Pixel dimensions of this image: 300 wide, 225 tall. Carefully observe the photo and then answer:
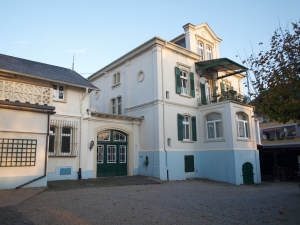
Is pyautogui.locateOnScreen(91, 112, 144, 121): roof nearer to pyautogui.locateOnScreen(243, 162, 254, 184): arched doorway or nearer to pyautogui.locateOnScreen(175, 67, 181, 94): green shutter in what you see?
pyautogui.locateOnScreen(175, 67, 181, 94): green shutter

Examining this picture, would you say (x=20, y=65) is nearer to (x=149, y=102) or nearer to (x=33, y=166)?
(x=33, y=166)

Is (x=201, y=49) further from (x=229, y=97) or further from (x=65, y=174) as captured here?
(x=65, y=174)

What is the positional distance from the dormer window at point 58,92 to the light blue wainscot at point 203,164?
254 inches

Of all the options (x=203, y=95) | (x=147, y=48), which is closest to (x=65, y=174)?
(x=147, y=48)

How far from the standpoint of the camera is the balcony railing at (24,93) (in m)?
10.6

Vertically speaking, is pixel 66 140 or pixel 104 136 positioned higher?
pixel 104 136

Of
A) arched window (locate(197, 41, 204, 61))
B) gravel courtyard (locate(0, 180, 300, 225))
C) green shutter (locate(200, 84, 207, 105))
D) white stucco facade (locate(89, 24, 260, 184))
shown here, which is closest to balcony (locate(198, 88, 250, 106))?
green shutter (locate(200, 84, 207, 105))

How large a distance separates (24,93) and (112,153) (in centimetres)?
690

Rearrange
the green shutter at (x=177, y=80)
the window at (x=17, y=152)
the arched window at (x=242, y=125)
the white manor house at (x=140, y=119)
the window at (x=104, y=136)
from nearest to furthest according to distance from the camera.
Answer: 1. the window at (x=17, y=152)
2. the white manor house at (x=140, y=119)
3. the window at (x=104, y=136)
4. the arched window at (x=242, y=125)
5. the green shutter at (x=177, y=80)

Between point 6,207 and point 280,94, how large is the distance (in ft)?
32.4

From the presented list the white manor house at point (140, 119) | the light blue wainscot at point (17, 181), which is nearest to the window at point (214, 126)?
the white manor house at point (140, 119)

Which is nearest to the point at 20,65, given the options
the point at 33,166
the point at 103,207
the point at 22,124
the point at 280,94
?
the point at 22,124

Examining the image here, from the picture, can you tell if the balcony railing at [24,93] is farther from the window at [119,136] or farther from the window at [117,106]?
the window at [117,106]

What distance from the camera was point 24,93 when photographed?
11.0 meters
